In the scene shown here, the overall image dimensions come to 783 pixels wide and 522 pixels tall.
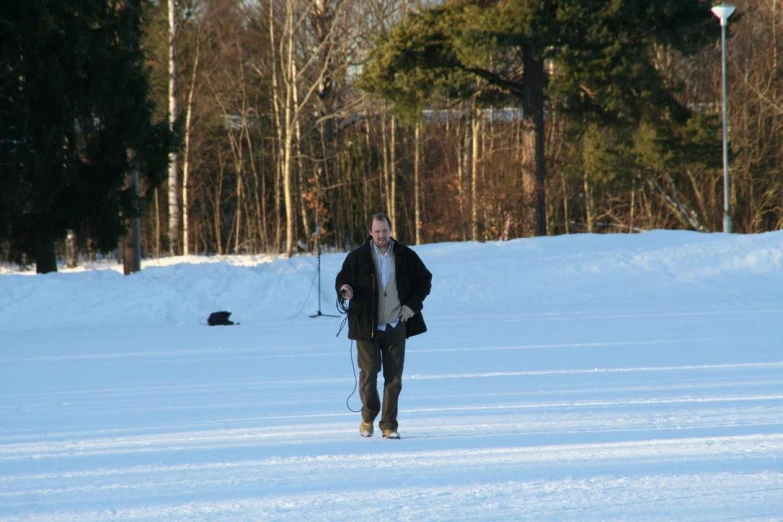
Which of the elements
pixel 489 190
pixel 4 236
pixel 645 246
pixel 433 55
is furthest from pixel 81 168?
pixel 489 190

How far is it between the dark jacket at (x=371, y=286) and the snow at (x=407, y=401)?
91 centimetres

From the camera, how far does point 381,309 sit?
27.2 feet

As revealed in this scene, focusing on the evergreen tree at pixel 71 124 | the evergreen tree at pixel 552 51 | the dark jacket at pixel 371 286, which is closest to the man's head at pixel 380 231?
the dark jacket at pixel 371 286

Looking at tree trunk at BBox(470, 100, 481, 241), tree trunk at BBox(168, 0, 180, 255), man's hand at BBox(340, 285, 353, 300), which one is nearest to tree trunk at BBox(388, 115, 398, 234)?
tree trunk at BBox(470, 100, 481, 241)

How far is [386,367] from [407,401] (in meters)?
1.86

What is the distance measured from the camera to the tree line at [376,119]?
73.3 feet

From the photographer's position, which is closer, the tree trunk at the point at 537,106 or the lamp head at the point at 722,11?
the lamp head at the point at 722,11

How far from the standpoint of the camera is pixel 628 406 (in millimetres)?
9578

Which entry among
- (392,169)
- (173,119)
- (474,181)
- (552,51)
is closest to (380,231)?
(552,51)

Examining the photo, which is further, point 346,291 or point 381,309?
point 381,309

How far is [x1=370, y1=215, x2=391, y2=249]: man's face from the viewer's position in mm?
8242

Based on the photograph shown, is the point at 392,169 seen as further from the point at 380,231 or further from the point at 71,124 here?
the point at 380,231

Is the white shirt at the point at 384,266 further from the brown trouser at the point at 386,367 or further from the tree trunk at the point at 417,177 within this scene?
→ the tree trunk at the point at 417,177

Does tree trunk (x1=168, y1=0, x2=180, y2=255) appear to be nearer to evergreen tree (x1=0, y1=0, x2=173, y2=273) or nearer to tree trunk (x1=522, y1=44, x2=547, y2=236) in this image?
evergreen tree (x1=0, y1=0, x2=173, y2=273)
